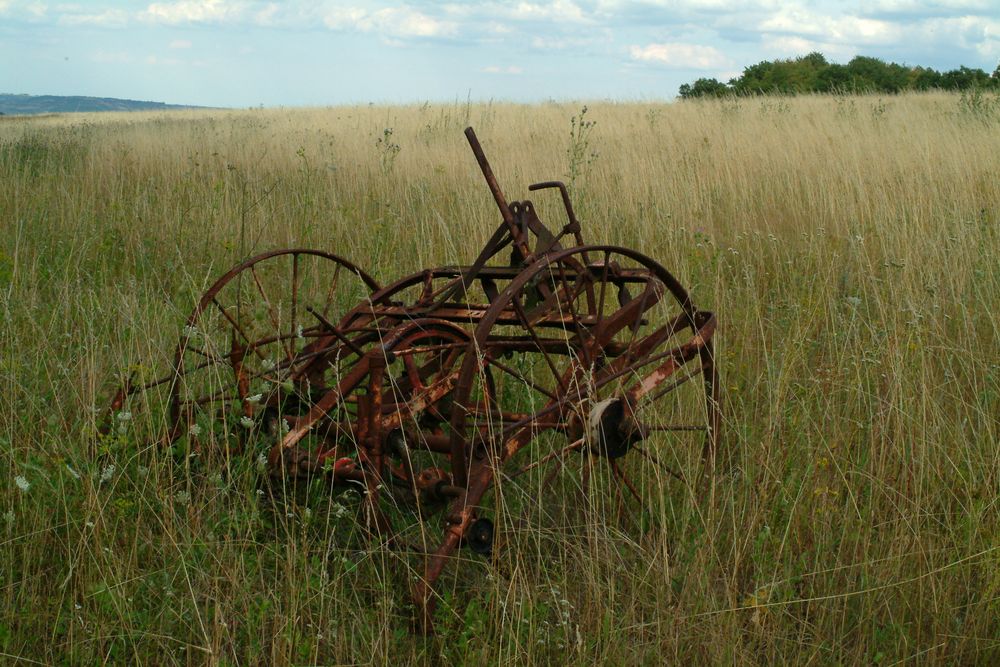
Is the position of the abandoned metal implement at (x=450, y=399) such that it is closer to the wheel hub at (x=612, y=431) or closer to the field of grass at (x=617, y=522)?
the wheel hub at (x=612, y=431)

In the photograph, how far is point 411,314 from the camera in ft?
8.93

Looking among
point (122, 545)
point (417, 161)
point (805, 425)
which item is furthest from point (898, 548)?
point (417, 161)

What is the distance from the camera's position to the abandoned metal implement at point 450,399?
2232mm

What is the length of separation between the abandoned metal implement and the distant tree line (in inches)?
776

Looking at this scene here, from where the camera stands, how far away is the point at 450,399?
264cm

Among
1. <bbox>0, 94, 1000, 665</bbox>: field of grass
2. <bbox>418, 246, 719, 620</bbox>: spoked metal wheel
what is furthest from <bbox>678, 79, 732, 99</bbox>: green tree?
<bbox>418, 246, 719, 620</bbox>: spoked metal wheel

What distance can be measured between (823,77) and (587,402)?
23.0 metres

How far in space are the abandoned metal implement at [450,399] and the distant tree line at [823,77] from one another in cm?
1972

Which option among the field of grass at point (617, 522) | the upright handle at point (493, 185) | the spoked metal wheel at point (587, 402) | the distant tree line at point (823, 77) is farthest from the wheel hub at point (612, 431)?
the distant tree line at point (823, 77)

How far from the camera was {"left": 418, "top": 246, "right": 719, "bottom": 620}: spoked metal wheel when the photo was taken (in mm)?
2213

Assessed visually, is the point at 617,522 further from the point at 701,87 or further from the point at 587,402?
the point at 701,87

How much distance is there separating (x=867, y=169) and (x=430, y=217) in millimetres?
3405

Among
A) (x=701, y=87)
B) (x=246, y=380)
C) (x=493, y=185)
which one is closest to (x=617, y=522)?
(x=493, y=185)

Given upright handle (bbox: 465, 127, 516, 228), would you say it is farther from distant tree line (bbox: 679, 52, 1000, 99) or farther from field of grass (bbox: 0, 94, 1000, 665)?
distant tree line (bbox: 679, 52, 1000, 99)
